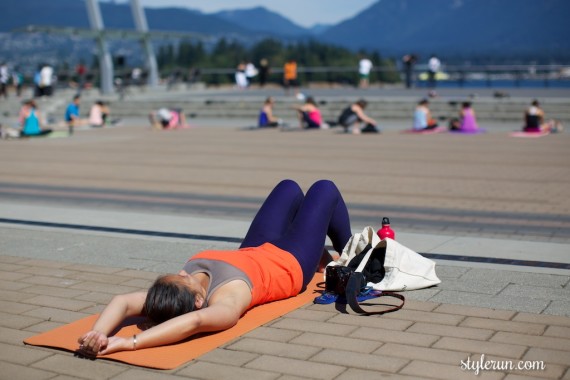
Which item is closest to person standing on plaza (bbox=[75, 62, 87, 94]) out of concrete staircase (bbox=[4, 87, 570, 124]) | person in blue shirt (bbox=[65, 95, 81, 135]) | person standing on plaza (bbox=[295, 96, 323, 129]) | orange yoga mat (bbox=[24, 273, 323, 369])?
concrete staircase (bbox=[4, 87, 570, 124])

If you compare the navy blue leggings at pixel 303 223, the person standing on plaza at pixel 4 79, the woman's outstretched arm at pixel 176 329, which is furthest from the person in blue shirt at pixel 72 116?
the woman's outstretched arm at pixel 176 329

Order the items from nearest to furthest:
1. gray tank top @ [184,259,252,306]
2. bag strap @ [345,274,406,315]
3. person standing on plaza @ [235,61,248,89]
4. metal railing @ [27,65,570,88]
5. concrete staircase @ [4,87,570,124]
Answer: gray tank top @ [184,259,252,306]
bag strap @ [345,274,406,315]
concrete staircase @ [4,87,570,124]
metal railing @ [27,65,570,88]
person standing on plaza @ [235,61,248,89]

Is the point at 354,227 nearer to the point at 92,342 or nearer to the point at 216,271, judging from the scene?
the point at 216,271

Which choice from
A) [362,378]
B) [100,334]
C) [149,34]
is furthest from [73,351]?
[149,34]

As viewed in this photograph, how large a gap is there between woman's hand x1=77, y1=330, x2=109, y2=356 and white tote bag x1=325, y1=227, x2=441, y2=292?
1845 millimetres

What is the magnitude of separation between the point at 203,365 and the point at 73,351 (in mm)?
775

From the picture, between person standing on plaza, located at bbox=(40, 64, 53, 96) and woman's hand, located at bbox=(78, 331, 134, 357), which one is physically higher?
person standing on plaza, located at bbox=(40, 64, 53, 96)

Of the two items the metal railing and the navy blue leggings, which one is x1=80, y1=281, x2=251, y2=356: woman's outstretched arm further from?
the metal railing

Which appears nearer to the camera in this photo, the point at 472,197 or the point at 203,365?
the point at 203,365

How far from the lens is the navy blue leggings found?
5762 millimetres

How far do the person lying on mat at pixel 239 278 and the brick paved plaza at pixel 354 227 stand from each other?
0.63 feet

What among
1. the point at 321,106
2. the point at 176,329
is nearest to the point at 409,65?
the point at 321,106

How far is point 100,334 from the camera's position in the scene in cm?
471

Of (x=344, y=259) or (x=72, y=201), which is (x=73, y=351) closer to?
(x=344, y=259)
